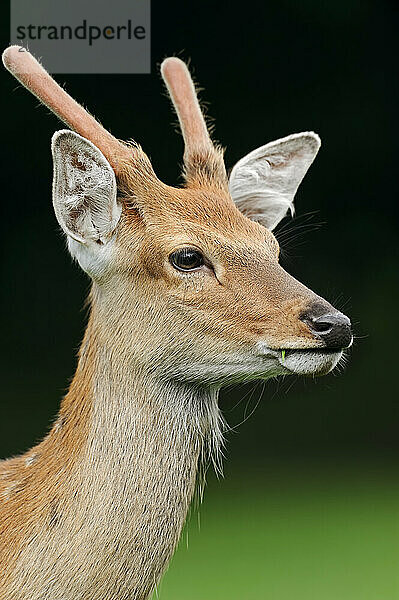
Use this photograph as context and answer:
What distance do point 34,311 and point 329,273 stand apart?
2.96 m

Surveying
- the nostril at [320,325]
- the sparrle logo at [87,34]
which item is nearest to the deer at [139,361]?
the nostril at [320,325]

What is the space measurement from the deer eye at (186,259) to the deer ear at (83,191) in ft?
0.79

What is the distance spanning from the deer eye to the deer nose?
17.8 inches

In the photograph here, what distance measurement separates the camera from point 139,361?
338 cm

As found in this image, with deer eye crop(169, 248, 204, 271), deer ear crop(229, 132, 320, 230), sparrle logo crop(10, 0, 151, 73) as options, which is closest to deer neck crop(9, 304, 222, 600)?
deer eye crop(169, 248, 204, 271)

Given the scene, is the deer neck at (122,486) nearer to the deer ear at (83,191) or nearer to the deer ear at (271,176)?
the deer ear at (83,191)

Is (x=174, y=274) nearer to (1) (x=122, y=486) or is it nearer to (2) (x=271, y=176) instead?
(1) (x=122, y=486)

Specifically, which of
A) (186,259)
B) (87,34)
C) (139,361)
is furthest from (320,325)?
(87,34)

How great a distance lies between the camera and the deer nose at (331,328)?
3.09 meters

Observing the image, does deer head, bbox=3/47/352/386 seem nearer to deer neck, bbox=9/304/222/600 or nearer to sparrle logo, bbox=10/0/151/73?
deer neck, bbox=9/304/222/600

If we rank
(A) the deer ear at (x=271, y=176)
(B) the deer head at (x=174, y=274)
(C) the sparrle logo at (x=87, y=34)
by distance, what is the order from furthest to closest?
(C) the sparrle logo at (x=87, y=34) < (A) the deer ear at (x=271, y=176) < (B) the deer head at (x=174, y=274)

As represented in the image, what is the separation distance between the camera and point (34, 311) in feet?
32.2

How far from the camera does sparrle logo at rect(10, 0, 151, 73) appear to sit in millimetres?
7359

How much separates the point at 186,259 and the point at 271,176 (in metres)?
0.92
